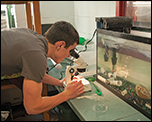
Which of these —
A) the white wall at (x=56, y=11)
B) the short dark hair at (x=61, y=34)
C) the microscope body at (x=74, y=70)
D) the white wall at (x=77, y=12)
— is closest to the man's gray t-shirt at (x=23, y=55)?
the short dark hair at (x=61, y=34)

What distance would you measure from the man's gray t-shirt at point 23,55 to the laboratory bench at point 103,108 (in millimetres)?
375

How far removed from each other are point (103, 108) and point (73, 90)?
271 mm

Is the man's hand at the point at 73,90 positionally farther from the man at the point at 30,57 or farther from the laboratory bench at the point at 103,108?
the man at the point at 30,57

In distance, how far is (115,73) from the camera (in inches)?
51.8

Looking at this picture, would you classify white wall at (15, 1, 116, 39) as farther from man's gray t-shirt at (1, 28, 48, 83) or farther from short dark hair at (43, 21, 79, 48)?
man's gray t-shirt at (1, 28, 48, 83)

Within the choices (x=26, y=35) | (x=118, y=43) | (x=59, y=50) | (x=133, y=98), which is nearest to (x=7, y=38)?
(x=26, y=35)

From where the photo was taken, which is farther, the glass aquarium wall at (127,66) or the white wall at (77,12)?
the white wall at (77,12)

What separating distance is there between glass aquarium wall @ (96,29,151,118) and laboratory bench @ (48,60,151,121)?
0.14 ft

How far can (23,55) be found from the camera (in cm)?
93

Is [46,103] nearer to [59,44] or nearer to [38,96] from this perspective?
[38,96]

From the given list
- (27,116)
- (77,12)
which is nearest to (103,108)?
(27,116)

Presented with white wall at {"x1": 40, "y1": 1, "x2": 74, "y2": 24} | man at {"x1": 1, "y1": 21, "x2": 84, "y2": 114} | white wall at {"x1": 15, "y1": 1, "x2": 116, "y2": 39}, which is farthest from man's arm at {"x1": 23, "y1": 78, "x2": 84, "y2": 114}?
white wall at {"x1": 40, "y1": 1, "x2": 74, "y2": 24}

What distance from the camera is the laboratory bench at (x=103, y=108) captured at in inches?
41.4

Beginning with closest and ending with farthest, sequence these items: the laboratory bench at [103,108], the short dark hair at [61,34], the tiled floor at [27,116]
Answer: the laboratory bench at [103,108]
the short dark hair at [61,34]
the tiled floor at [27,116]
